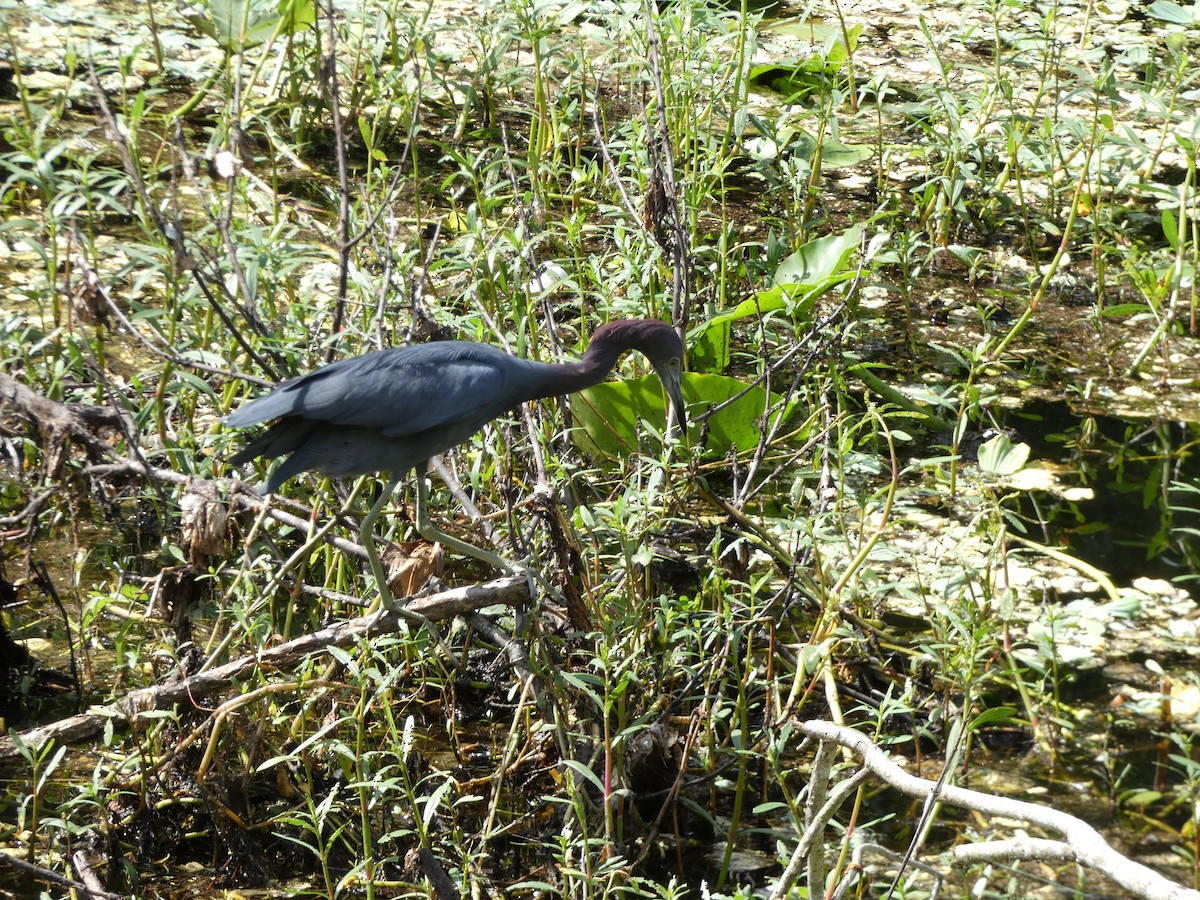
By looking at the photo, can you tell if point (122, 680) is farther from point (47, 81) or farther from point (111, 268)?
point (47, 81)

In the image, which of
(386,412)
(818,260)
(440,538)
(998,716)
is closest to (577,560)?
(440,538)

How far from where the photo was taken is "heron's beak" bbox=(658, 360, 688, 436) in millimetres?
3914

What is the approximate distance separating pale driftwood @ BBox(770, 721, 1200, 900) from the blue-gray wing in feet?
4.22

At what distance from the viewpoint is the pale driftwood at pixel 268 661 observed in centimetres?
295

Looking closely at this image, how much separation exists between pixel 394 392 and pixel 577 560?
597mm

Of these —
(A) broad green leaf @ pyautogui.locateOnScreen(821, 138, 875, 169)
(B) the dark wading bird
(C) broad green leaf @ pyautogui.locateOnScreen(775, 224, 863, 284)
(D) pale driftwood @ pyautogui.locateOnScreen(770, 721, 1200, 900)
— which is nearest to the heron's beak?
(B) the dark wading bird

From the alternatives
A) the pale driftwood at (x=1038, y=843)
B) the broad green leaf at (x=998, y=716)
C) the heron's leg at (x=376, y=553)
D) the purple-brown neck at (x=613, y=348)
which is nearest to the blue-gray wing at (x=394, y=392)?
the heron's leg at (x=376, y=553)

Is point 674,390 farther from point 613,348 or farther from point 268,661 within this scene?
point 268,661

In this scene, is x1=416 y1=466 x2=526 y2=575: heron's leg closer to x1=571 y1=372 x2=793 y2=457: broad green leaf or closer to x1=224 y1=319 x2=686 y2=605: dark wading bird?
x1=224 y1=319 x2=686 y2=605: dark wading bird

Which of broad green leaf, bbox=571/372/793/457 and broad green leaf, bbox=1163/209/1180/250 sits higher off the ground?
broad green leaf, bbox=1163/209/1180/250

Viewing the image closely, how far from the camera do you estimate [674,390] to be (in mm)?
3965

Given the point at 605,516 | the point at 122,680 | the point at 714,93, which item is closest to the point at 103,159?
the point at 714,93

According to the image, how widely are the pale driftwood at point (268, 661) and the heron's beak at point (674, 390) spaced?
968 millimetres

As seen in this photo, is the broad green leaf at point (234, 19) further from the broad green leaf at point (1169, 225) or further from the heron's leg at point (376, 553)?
the broad green leaf at point (1169, 225)
